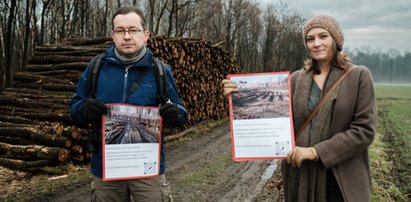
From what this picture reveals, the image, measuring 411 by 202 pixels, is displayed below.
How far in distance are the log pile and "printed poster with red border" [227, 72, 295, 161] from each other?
521 centimetres

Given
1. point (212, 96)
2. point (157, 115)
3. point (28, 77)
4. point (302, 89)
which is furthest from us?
point (212, 96)

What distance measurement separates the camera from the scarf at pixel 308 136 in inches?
93.4

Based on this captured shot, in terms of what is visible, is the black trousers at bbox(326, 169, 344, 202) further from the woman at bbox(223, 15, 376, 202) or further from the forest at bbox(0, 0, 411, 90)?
the forest at bbox(0, 0, 411, 90)

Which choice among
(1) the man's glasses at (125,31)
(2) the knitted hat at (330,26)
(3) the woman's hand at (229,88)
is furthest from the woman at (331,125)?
(1) the man's glasses at (125,31)

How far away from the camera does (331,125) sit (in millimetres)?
2373

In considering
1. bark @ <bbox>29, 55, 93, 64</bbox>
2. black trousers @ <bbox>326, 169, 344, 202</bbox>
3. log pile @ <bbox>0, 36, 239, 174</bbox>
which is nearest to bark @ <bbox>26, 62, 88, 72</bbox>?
log pile @ <bbox>0, 36, 239, 174</bbox>

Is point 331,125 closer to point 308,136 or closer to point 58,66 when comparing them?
point 308,136

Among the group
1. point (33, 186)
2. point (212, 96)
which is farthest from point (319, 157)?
point (212, 96)

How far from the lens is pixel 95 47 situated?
932 cm

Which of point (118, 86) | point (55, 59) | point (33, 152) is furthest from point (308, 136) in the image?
point (55, 59)

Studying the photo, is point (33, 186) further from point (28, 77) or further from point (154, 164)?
point (154, 164)

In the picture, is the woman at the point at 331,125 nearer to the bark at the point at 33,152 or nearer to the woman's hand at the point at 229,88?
the woman's hand at the point at 229,88

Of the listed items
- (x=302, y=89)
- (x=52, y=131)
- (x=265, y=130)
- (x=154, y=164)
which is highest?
(x=302, y=89)

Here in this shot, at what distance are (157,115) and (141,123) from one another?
0.41 feet
